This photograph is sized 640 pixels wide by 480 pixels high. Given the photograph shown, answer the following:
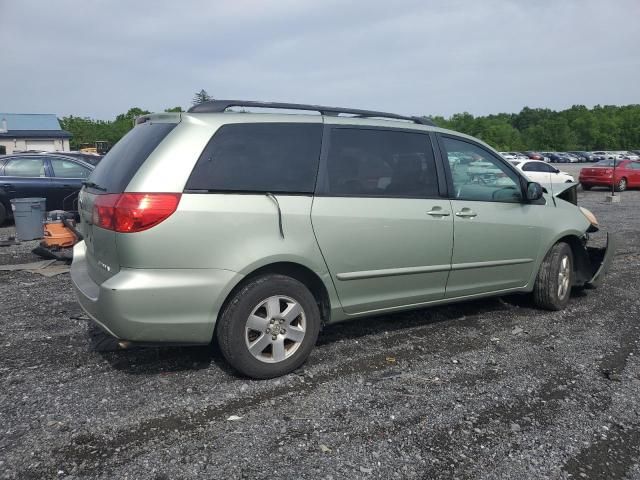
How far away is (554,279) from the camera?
531 cm

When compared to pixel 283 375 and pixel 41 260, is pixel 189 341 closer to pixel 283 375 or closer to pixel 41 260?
pixel 283 375

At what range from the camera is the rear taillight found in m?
3.16

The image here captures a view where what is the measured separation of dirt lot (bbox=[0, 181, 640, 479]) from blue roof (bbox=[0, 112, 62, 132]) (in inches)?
2464

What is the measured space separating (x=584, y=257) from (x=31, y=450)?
210 inches

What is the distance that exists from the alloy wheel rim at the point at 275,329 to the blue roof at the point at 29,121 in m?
64.3

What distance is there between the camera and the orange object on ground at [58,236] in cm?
781

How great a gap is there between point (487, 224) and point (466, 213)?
0.29 m

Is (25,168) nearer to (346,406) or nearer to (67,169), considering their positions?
(67,169)

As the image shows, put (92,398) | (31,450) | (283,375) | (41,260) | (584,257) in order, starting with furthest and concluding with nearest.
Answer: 1. (41,260)
2. (584,257)
3. (283,375)
4. (92,398)
5. (31,450)

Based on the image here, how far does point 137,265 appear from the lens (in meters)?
3.19

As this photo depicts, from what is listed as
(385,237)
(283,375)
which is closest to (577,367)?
(385,237)

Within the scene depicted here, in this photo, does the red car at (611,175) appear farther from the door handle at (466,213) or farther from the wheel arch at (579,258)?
the door handle at (466,213)

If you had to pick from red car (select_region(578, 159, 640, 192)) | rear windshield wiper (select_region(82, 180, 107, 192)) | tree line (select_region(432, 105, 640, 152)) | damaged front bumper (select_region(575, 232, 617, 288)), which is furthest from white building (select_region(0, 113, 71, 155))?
tree line (select_region(432, 105, 640, 152))

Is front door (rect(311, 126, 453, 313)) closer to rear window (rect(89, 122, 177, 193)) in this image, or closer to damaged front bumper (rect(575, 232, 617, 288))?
rear window (rect(89, 122, 177, 193))
